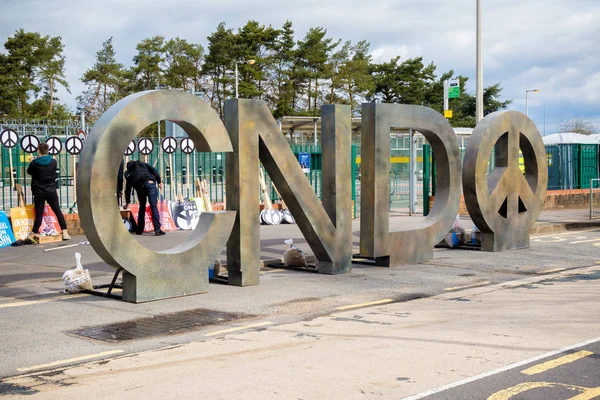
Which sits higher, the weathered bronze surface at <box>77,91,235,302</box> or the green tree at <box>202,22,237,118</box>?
the green tree at <box>202,22,237,118</box>

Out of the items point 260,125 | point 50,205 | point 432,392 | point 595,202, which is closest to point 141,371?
point 432,392

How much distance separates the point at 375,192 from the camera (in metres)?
11.6

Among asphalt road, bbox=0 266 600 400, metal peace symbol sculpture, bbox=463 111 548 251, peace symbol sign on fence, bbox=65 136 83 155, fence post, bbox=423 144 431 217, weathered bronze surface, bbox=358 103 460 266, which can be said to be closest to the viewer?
asphalt road, bbox=0 266 600 400

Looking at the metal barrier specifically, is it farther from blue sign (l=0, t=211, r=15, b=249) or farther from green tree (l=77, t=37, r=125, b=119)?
green tree (l=77, t=37, r=125, b=119)

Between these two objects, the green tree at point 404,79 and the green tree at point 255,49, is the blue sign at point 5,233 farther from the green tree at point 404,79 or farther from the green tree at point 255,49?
the green tree at point 404,79

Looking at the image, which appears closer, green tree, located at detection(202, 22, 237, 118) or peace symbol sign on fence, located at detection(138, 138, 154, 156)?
peace symbol sign on fence, located at detection(138, 138, 154, 156)

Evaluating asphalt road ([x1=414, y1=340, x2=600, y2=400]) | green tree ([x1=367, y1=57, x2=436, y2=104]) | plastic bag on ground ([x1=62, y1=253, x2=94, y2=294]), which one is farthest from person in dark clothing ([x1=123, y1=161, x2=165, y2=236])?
green tree ([x1=367, y1=57, x2=436, y2=104])

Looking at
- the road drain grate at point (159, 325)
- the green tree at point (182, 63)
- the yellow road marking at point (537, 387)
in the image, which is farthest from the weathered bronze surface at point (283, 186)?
the green tree at point (182, 63)

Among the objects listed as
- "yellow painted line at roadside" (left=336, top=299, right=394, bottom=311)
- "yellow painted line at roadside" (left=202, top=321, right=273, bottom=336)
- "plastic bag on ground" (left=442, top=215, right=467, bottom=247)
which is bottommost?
"yellow painted line at roadside" (left=202, top=321, right=273, bottom=336)

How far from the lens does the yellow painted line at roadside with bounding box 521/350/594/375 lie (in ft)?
19.0

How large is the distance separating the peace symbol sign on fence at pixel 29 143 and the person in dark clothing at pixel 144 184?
1.98m

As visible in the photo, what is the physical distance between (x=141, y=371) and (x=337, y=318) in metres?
2.65

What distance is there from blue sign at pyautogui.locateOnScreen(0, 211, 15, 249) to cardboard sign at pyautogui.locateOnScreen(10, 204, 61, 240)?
6.6 inches

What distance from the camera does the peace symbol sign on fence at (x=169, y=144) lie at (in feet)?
59.6
